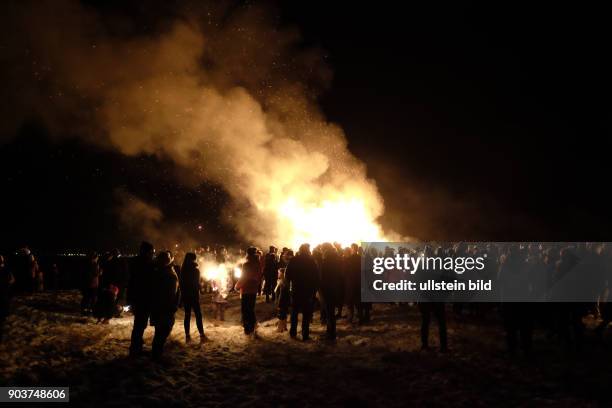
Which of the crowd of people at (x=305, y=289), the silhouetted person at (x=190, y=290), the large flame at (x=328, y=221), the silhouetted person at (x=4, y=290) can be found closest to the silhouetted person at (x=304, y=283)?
the crowd of people at (x=305, y=289)

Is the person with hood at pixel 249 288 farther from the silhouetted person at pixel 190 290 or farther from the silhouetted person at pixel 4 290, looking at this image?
the silhouetted person at pixel 4 290

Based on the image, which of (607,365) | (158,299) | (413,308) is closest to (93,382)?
(158,299)

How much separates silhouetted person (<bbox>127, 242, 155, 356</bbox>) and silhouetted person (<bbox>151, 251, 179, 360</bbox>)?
0.28 m

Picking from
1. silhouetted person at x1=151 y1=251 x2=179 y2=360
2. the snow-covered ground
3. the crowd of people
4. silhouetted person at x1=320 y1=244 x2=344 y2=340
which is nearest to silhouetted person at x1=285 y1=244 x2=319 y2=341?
the crowd of people

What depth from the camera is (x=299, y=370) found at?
306 inches

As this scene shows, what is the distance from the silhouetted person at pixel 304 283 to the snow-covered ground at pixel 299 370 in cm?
61

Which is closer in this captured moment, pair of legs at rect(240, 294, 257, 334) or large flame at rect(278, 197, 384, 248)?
pair of legs at rect(240, 294, 257, 334)

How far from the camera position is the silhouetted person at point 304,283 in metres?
9.93

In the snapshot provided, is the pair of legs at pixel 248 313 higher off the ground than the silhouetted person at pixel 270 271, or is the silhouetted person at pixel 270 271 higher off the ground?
the silhouetted person at pixel 270 271

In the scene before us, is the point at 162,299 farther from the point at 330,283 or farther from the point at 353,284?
the point at 353,284

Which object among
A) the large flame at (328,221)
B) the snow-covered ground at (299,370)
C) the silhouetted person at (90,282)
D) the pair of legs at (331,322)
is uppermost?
the large flame at (328,221)

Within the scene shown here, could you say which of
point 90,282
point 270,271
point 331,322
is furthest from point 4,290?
point 270,271

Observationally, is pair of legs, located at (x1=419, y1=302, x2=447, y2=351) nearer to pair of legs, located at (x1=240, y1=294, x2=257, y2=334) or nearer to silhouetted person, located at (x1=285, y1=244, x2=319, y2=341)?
silhouetted person, located at (x1=285, y1=244, x2=319, y2=341)

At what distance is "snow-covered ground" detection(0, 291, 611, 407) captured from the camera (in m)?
6.36
